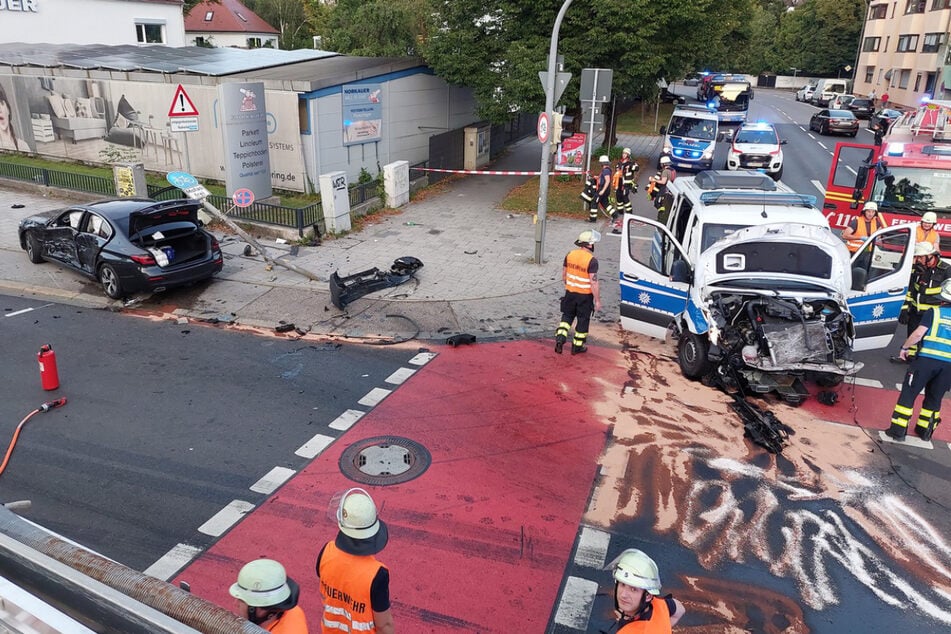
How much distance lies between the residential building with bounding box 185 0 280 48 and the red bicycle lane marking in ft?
190

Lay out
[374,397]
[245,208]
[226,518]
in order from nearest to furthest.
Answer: [226,518] → [374,397] → [245,208]

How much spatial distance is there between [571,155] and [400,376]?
1362 centimetres

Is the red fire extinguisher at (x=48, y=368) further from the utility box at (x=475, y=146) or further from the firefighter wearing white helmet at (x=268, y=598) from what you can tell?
the utility box at (x=475, y=146)

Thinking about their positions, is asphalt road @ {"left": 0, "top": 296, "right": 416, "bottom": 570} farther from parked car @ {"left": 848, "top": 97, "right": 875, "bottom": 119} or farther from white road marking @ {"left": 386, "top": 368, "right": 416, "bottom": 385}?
parked car @ {"left": 848, "top": 97, "right": 875, "bottom": 119}

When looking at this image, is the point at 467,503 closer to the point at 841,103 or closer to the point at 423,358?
the point at 423,358

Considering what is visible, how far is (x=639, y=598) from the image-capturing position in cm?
346

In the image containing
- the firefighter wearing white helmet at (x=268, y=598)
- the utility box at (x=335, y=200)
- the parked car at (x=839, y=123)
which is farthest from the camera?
the parked car at (x=839, y=123)

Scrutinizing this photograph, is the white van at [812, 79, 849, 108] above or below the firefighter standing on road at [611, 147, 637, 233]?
above

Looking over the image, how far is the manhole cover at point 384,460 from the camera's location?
22.2 ft

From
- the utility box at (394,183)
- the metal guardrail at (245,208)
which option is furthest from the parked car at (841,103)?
the utility box at (394,183)

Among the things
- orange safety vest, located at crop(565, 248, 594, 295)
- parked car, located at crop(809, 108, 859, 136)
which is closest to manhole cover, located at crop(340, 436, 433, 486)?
orange safety vest, located at crop(565, 248, 594, 295)

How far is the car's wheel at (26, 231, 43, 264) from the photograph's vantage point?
1285cm

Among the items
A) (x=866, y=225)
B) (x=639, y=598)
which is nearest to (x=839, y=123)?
(x=866, y=225)

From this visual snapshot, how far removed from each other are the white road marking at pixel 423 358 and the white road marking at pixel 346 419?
5.06 ft
